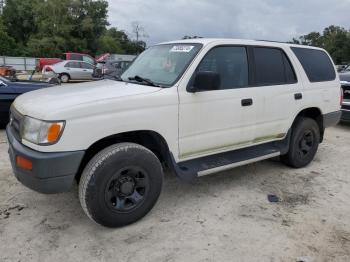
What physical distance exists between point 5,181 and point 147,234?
2279 mm

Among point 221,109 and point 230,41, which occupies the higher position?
point 230,41

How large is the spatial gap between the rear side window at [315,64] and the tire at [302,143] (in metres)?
0.66

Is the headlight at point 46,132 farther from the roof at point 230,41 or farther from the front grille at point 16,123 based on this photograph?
the roof at point 230,41

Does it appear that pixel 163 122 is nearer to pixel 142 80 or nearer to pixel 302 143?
pixel 142 80

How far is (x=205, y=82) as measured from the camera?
12.5 feet

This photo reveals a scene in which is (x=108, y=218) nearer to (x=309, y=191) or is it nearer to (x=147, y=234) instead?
(x=147, y=234)

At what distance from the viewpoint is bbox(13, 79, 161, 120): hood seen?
3227 millimetres

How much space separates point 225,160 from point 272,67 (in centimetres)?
145

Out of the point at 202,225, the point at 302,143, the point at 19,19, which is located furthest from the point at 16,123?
the point at 19,19

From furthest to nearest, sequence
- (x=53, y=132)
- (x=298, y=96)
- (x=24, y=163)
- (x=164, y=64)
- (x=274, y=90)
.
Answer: (x=298, y=96)
(x=274, y=90)
(x=164, y=64)
(x=24, y=163)
(x=53, y=132)

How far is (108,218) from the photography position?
3471mm

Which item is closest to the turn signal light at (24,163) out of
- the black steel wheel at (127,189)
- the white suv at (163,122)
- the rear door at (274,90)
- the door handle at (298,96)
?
the white suv at (163,122)

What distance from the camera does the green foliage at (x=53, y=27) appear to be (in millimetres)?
50938

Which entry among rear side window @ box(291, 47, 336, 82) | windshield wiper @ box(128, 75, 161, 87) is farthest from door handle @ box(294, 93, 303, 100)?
windshield wiper @ box(128, 75, 161, 87)
